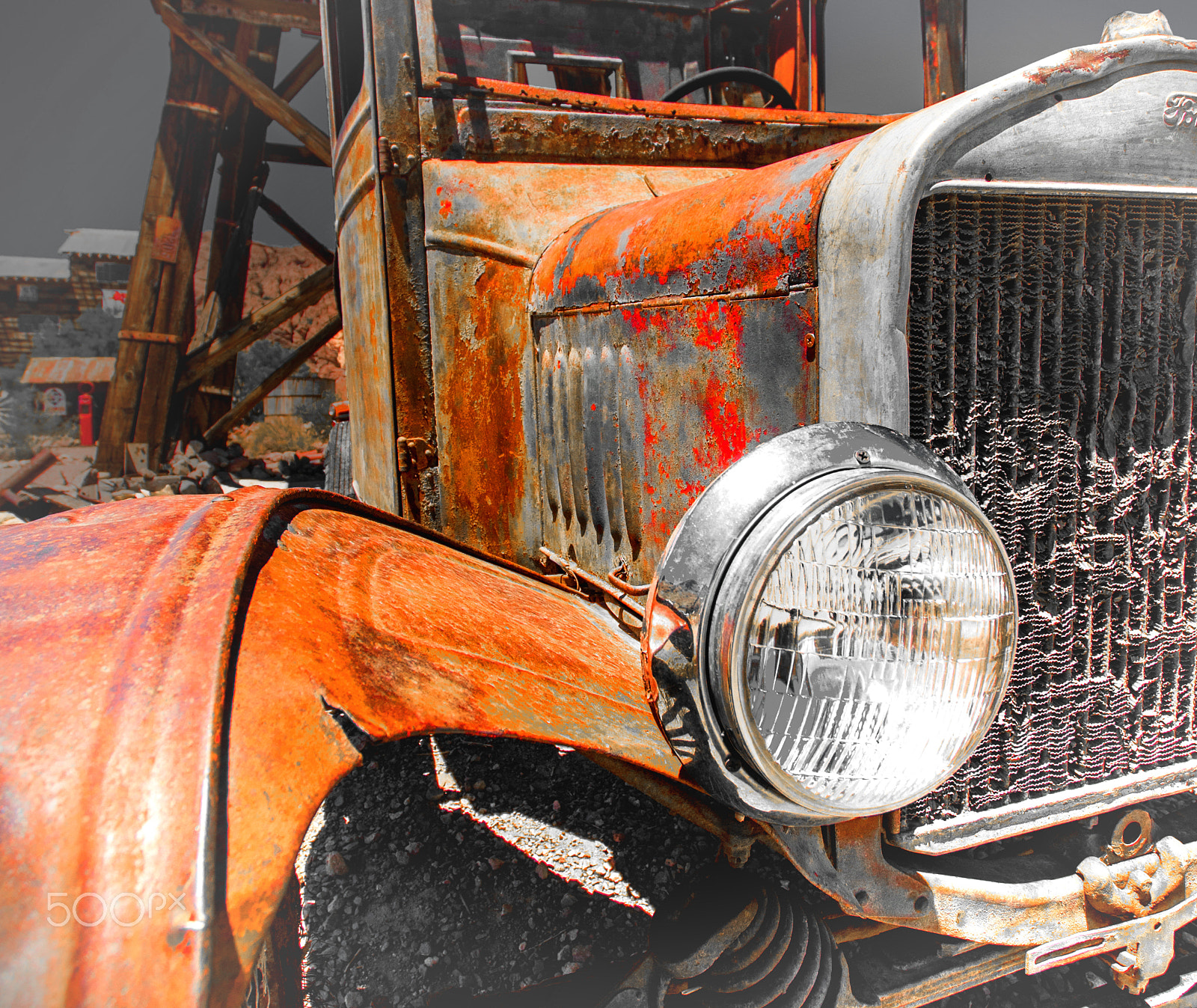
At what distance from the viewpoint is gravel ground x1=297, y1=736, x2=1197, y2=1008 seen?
1572 millimetres

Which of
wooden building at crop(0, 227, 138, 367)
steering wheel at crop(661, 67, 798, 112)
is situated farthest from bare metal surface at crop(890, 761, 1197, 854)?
wooden building at crop(0, 227, 138, 367)

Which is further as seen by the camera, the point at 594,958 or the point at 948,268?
the point at 594,958

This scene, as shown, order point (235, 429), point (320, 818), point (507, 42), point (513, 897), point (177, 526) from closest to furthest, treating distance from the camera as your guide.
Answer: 1. point (177, 526)
2. point (513, 897)
3. point (320, 818)
4. point (507, 42)
5. point (235, 429)

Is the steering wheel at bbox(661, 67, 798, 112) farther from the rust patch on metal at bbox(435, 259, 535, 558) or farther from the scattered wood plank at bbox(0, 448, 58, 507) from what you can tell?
the scattered wood plank at bbox(0, 448, 58, 507)

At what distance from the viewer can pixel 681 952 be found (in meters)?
1.12

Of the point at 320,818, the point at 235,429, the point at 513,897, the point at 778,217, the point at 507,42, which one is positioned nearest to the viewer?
the point at 778,217

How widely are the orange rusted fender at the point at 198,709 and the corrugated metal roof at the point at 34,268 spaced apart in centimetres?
1597

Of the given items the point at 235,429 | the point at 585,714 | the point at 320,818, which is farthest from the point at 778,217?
the point at 235,429

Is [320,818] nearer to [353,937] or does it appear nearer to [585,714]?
[353,937]

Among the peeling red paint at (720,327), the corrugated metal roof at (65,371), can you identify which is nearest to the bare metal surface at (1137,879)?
the peeling red paint at (720,327)

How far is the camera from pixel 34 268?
1441cm

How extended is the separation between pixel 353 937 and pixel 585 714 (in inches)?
40.1

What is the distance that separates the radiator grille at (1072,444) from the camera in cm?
107

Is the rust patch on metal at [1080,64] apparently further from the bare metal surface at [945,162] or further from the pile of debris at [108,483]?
the pile of debris at [108,483]
